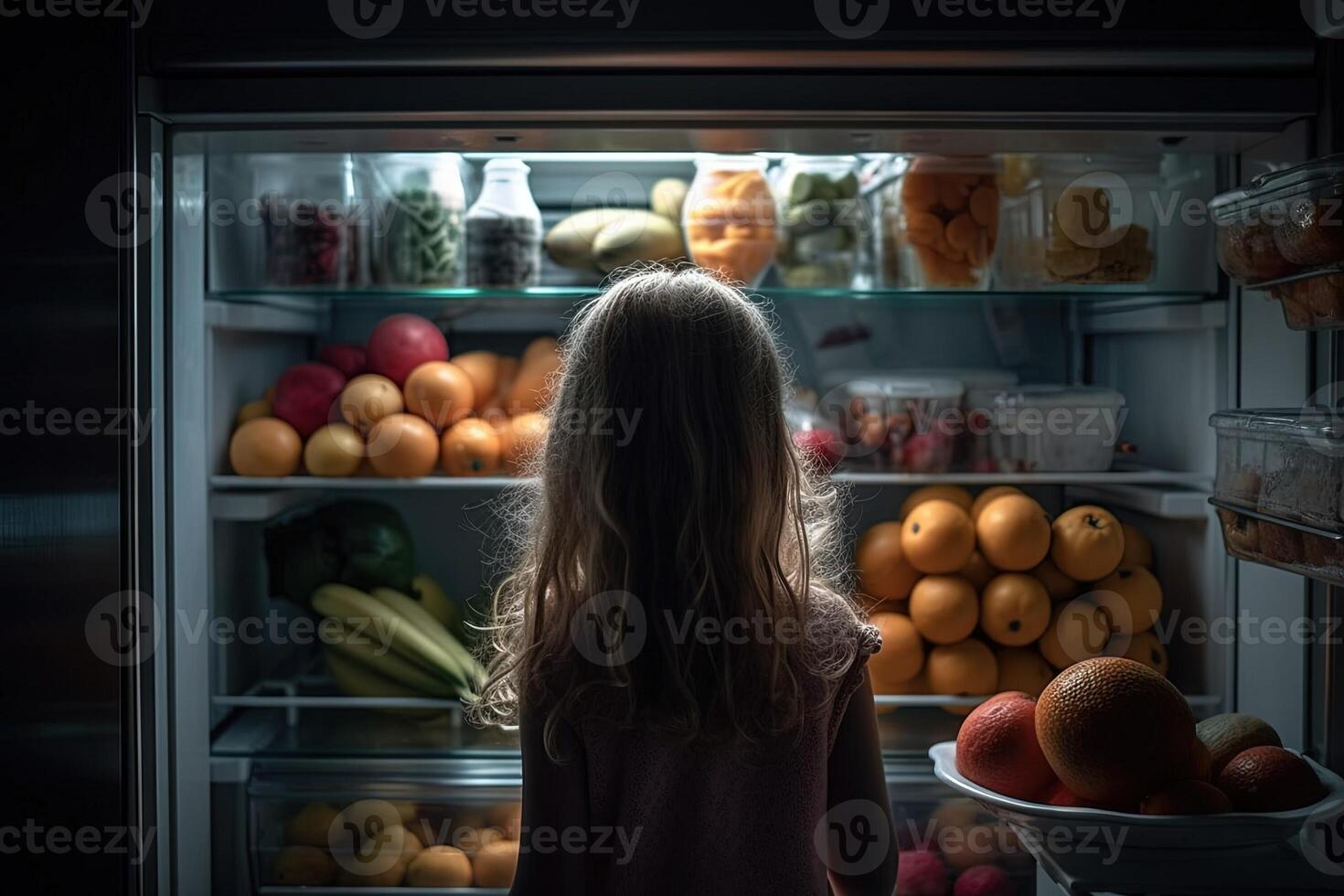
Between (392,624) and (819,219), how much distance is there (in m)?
0.88

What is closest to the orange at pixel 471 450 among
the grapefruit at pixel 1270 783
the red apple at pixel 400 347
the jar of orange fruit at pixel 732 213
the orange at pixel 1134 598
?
the red apple at pixel 400 347

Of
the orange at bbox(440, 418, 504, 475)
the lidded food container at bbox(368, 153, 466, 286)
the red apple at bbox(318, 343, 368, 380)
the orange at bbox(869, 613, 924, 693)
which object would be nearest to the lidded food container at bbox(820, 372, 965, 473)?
the orange at bbox(869, 613, 924, 693)

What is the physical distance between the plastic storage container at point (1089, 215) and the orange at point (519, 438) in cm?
76

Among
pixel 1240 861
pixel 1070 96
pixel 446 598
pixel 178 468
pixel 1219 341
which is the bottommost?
pixel 1240 861

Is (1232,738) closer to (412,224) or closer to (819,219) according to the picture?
(819,219)

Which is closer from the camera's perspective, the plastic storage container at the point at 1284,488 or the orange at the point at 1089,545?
the plastic storage container at the point at 1284,488

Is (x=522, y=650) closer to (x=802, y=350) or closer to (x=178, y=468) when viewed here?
(x=178, y=468)

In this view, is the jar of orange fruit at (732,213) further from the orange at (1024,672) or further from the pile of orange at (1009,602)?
the orange at (1024,672)

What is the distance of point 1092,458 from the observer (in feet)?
5.52

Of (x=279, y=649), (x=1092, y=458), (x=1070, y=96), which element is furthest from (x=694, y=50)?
(x=279, y=649)

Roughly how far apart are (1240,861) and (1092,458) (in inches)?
26.6

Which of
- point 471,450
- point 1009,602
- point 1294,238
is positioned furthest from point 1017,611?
point 471,450

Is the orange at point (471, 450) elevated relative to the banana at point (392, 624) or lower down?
elevated

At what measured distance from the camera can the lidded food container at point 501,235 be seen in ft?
5.46
